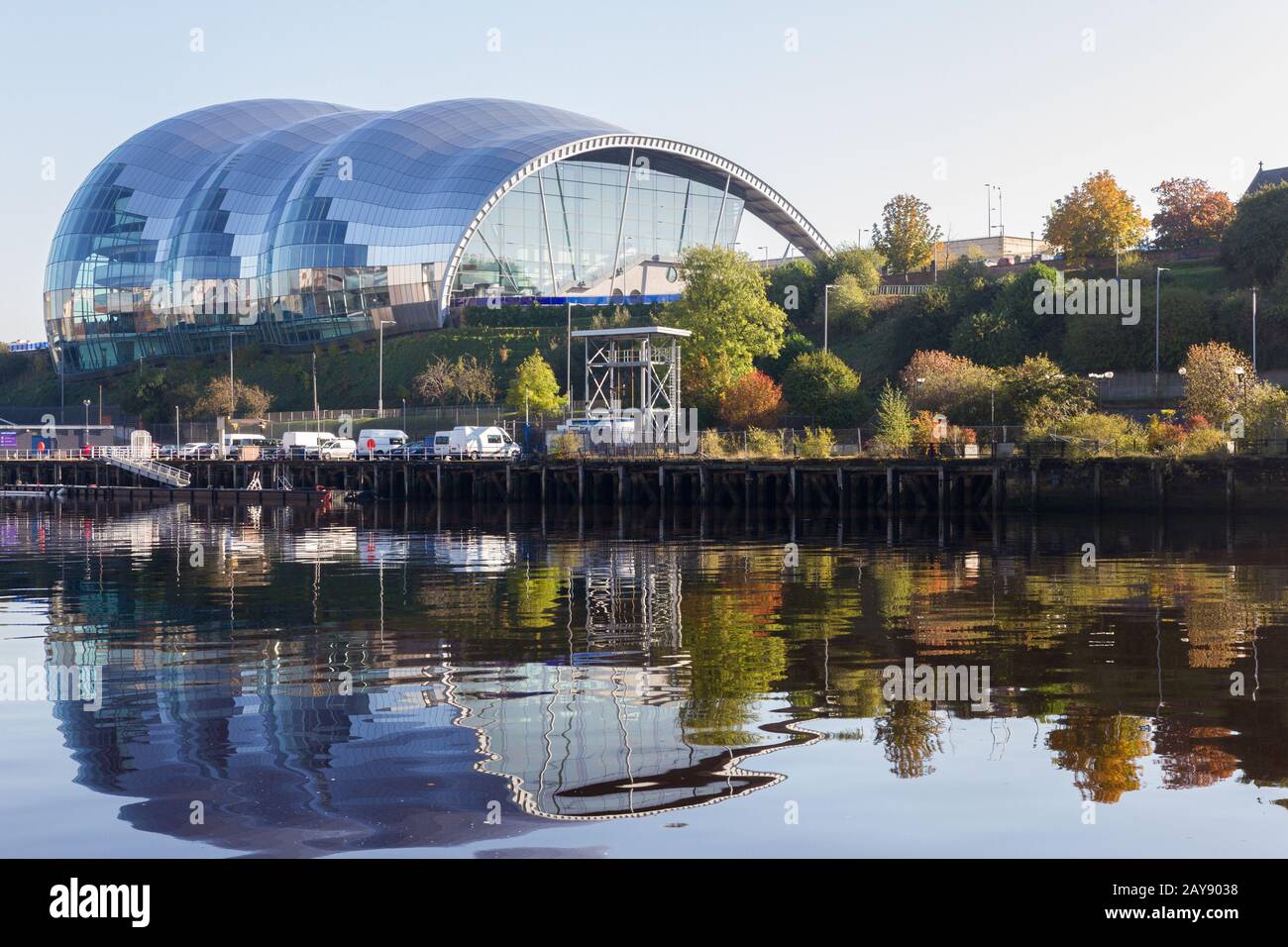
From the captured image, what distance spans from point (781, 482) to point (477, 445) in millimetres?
21476

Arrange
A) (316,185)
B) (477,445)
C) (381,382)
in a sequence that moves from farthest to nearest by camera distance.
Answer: (316,185)
(381,382)
(477,445)

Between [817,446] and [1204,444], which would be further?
[817,446]

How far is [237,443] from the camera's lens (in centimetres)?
9306

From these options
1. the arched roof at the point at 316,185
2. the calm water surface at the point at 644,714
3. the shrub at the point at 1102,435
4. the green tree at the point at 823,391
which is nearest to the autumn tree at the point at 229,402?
the arched roof at the point at 316,185

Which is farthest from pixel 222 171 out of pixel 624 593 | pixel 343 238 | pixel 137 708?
pixel 137 708

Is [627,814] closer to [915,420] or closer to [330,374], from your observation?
[915,420]

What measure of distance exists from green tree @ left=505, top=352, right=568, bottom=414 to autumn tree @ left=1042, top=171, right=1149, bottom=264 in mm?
39612

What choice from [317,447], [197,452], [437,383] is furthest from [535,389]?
[197,452]

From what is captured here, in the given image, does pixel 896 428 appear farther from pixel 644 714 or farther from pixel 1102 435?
pixel 644 714

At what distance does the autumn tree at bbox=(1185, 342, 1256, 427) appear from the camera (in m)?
63.8

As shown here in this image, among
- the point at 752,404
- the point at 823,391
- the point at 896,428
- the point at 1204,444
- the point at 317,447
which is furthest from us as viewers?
the point at 317,447

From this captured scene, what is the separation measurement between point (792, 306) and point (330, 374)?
3856 centimetres

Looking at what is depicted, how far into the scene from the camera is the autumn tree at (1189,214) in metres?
110

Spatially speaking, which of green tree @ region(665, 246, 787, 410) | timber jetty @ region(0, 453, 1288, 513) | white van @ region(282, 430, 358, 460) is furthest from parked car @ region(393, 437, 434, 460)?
green tree @ region(665, 246, 787, 410)
